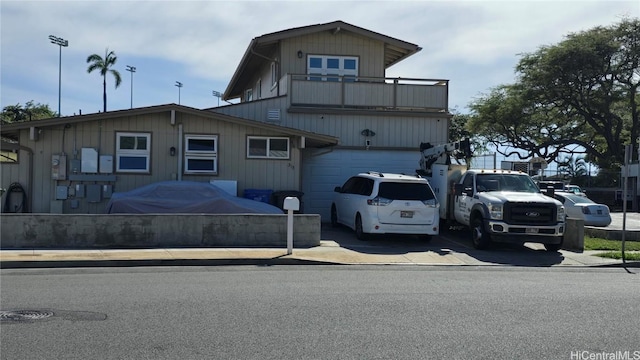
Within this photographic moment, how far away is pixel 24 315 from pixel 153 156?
414 inches

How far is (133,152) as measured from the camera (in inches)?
671

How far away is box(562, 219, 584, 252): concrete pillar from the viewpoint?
15.1m

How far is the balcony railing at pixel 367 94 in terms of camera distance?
812 inches

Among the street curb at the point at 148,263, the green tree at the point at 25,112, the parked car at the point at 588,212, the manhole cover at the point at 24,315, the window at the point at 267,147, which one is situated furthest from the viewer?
the green tree at the point at 25,112

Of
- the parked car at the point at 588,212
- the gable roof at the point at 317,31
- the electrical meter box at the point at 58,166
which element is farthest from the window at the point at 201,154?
the parked car at the point at 588,212

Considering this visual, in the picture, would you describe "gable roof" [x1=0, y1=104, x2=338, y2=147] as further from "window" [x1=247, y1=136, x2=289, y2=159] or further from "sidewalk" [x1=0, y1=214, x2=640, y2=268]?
"sidewalk" [x1=0, y1=214, x2=640, y2=268]

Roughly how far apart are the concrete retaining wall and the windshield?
4932 millimetres

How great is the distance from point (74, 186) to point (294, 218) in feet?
23.6

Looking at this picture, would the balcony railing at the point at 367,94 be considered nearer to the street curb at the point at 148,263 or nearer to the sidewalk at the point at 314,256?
the sidewalk at the point at 314,256

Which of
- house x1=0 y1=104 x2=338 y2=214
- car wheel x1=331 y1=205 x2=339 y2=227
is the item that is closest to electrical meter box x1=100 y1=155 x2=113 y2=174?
house x1=0 y1=104 x2=338 y2=214

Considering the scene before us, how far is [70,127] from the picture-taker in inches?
658

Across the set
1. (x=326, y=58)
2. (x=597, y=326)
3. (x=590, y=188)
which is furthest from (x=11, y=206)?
(x=590, y=188)

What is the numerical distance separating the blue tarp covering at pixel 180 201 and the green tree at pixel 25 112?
40673mm

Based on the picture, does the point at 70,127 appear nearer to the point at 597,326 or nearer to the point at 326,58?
the point at 326,58
